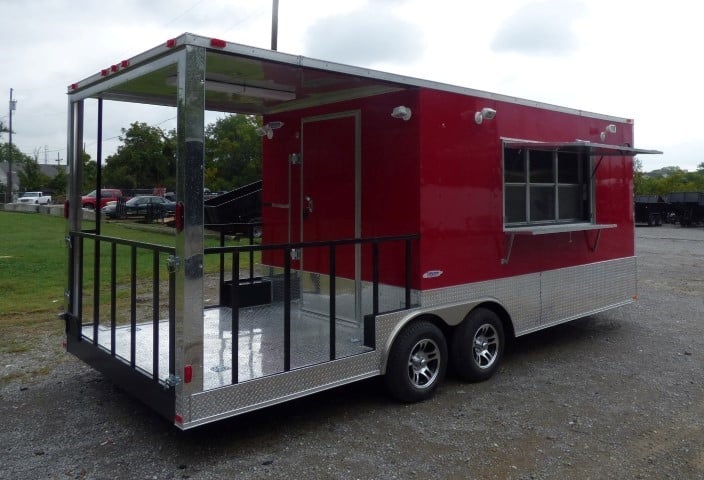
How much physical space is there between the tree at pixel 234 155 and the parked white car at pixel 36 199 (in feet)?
78.3

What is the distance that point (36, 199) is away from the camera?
45.6 m

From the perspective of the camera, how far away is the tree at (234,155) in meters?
22.2

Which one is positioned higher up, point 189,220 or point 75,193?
point 75,193

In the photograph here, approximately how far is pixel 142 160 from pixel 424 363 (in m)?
19.5

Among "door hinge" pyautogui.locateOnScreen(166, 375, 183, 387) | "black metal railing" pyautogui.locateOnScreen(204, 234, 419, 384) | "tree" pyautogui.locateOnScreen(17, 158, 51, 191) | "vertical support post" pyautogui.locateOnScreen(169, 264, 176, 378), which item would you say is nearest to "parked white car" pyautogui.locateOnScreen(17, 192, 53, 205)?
"tree" pyautogui.locateOnScreen(17, 158, 51, 191)

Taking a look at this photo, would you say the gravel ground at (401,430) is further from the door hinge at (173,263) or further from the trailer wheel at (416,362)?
the door hinge at (173,263)

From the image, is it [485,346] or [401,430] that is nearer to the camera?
[401,430]

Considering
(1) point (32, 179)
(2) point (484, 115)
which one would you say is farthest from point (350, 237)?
(1) point (32, 179)

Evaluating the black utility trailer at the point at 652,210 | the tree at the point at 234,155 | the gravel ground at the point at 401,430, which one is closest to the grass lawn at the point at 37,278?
the gravel ground at the point at 401,430

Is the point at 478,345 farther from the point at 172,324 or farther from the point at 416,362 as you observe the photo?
the point at 172,324

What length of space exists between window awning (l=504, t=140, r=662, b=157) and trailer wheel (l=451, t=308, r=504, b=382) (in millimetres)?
1652

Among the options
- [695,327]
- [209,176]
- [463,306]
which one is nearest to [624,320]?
[695,327]

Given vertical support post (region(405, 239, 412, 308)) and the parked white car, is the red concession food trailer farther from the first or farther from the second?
the parked white car

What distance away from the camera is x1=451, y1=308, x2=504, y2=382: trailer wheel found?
5250 millimetres
